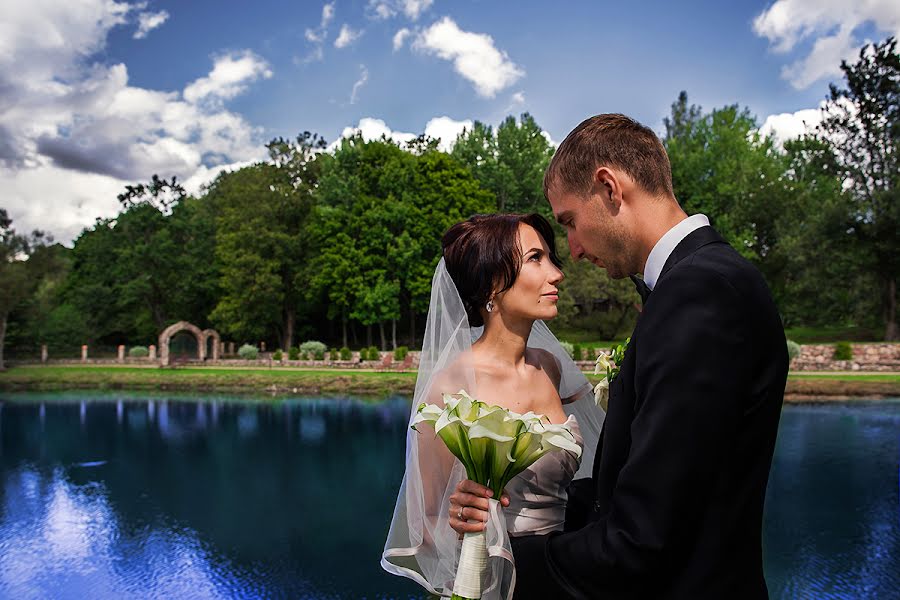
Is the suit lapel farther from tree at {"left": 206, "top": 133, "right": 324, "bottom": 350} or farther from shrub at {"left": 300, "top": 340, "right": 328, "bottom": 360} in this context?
tree at {"left": 206, "top": 133, "right": 324, "bottom": 350}

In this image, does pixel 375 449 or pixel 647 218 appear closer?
pixel 647 218

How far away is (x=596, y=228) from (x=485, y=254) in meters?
1.06

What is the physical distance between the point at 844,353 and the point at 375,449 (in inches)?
838

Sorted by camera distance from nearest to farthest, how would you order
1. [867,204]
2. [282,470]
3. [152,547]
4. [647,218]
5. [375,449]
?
[647,218] < [152,547] < [282,470] < [375,449] < [867,204]

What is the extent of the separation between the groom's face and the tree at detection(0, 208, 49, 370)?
41497 millimetres

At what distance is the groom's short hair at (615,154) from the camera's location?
1.64 metres

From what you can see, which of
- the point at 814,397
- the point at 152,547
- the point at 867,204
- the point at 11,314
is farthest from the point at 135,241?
the point at 867,204

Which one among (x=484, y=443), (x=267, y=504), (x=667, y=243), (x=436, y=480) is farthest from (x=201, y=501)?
(x=667, y=243)

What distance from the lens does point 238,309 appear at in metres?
38.6

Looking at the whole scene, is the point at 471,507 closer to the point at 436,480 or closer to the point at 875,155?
the point at 436,480

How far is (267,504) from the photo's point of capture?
43.7 ft

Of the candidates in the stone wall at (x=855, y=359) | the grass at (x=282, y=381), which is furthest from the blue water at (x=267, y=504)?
the stone wall at (x=855, y=359)

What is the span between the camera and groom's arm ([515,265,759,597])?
1.28m

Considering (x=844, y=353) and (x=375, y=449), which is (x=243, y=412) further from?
(x=844, y=353)
